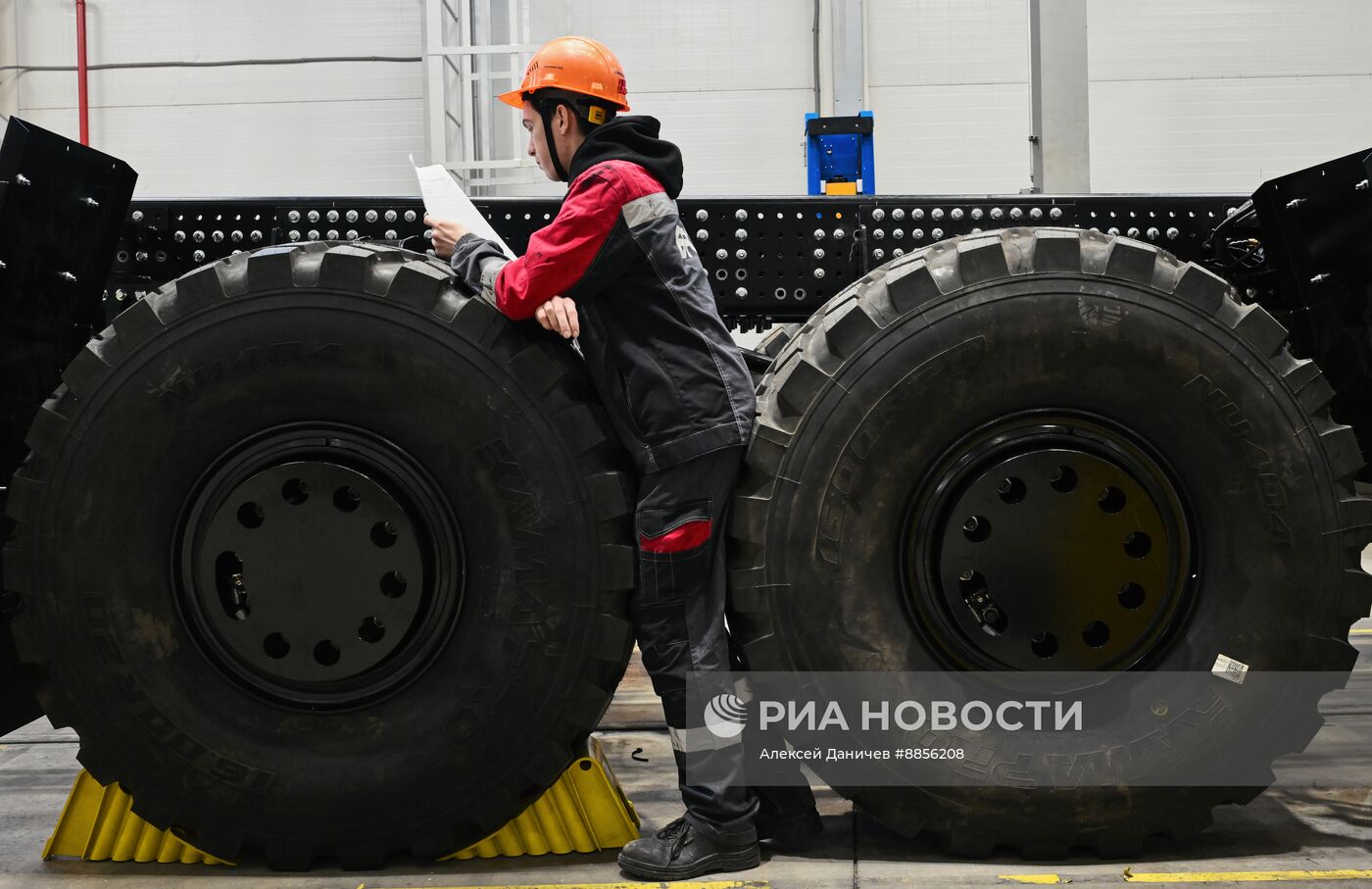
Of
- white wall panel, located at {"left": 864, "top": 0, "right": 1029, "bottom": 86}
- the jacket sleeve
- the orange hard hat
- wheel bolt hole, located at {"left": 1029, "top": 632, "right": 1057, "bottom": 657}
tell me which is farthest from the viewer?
white wall panel, located at {"left": 864, "top": 0, "right": 1029, "bottom": 86}

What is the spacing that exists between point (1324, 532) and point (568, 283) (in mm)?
1779

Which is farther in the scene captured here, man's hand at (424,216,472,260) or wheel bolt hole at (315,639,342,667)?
man's hand at (424,216,472,260)

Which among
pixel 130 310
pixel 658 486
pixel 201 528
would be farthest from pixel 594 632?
pixel 130 310

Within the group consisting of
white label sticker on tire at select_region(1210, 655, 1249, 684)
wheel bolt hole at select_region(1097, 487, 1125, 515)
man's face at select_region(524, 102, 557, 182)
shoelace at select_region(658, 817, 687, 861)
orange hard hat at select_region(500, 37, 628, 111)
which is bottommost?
shoelace at select_region(658, 817, 687, 861)

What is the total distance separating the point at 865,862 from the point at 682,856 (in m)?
0.43

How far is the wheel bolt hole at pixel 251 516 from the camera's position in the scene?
8.08 feet

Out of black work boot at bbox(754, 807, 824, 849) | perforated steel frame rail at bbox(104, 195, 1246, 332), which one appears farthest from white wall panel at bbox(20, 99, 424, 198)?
black work boot at bbox(754, 807, 824, 849)

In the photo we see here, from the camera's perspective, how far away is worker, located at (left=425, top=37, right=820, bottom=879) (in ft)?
8.00

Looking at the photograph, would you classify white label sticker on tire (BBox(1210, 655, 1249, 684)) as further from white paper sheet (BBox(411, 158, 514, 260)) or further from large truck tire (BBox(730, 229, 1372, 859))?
white paper sheet (BBox(411, 158, 514, 260))

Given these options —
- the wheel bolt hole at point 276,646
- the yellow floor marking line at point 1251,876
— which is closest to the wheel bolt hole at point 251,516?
the wheel bolt hole at point 276,646

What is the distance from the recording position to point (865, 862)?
2559 mm

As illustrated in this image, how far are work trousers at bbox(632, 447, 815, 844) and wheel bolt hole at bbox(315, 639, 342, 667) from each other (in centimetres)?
67

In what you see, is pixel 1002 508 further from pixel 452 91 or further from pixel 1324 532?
pixel 452 91

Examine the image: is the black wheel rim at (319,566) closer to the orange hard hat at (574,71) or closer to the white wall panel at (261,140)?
the orange hard hat at (574,71)
